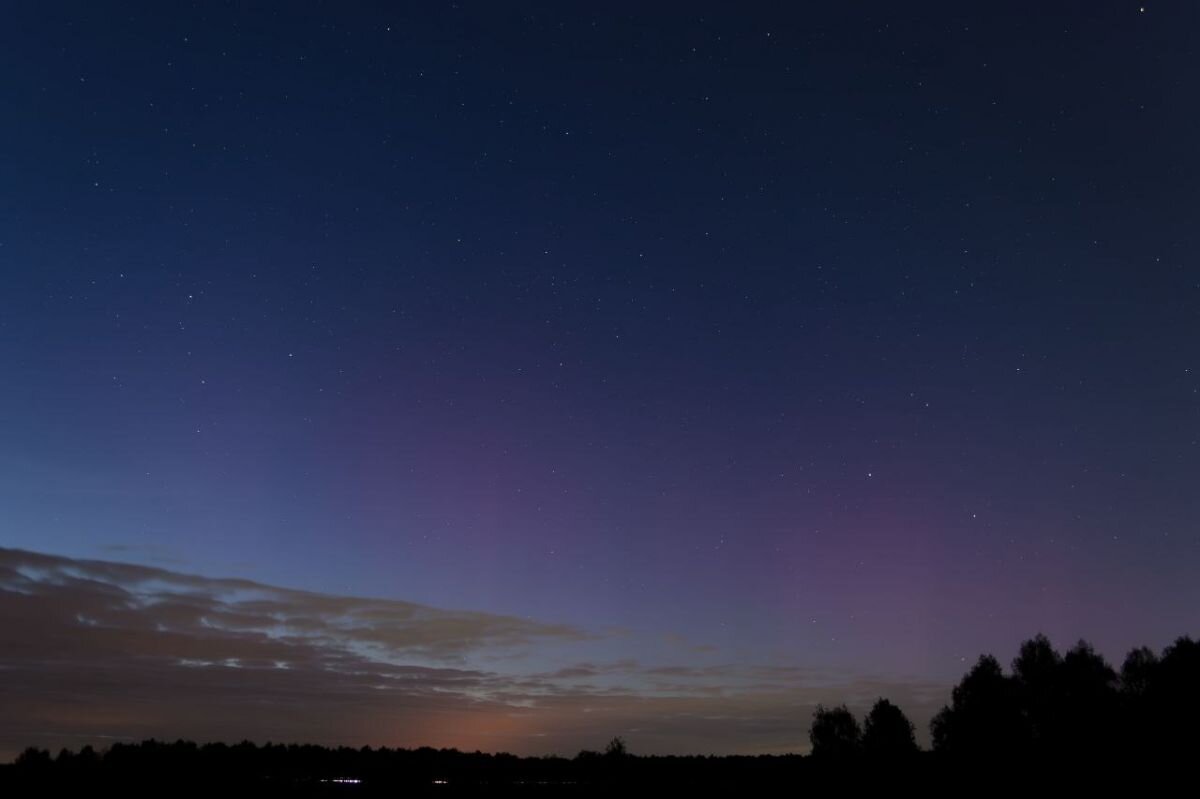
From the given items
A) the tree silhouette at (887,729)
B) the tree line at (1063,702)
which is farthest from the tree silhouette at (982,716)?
the tree silhouette at (887,729)

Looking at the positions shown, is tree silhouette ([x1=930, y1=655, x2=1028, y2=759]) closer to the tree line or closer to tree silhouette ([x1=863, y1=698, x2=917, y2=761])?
the tree line

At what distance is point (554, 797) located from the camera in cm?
3641

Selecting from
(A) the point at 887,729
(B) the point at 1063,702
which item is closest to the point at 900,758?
(B) the point at 1063,702

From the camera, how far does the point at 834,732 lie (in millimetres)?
137500

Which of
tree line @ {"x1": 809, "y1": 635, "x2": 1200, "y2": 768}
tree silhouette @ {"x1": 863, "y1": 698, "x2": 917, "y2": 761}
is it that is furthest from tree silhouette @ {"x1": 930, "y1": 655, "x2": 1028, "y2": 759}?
tree silhouette @ {"x1": 863, "y1": 698, "x2": 917, "y2": 761}

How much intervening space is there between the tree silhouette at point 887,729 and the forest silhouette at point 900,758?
7.5 inches

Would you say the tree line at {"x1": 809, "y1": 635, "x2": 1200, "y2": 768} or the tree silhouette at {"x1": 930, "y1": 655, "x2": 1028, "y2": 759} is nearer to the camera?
the tree line at {"x1": 809, "y1": 635, "x2": 1200, "y2": 768}

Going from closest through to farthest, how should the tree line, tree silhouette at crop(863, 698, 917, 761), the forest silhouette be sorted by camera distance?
the forest silhouette < the tree line < tree silhouette at crop(863, 698, 917, 761)

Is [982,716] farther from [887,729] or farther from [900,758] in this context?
[900,758]

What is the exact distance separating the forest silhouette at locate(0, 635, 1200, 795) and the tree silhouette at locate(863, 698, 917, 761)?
190mm

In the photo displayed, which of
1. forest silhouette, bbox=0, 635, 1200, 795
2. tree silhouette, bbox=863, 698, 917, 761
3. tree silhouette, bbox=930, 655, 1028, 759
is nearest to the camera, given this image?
forest silhouette, bbox=0, 635, 1200, 795

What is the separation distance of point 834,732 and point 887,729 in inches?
327

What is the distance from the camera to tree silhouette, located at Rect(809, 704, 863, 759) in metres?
134

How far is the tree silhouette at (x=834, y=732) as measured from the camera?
441 feet
